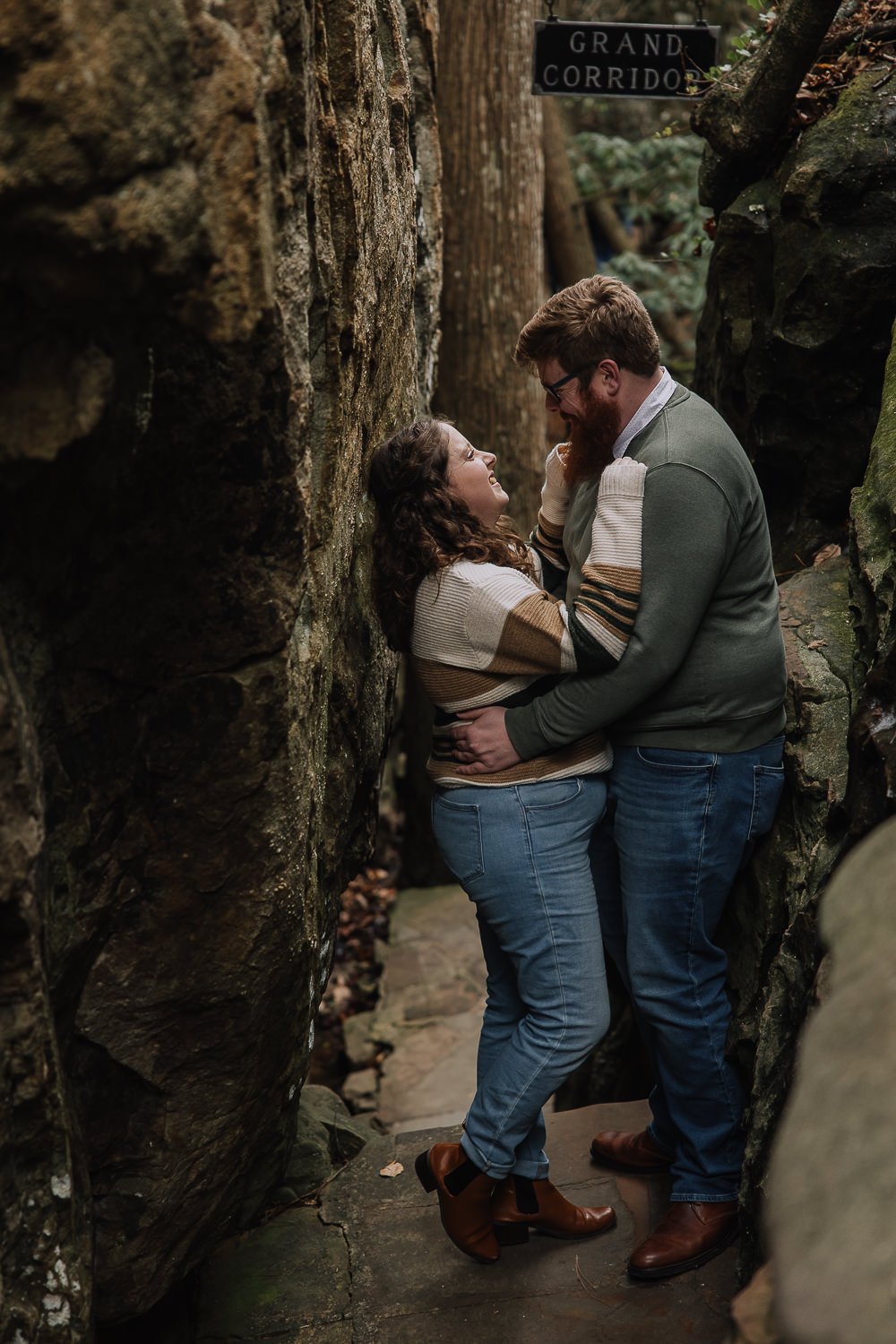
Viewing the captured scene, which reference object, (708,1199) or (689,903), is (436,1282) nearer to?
(708,1199)

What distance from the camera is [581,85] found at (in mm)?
5164

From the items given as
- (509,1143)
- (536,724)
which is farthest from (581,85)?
(509,1143)

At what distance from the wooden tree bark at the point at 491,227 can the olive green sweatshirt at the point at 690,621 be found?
13.3 feet

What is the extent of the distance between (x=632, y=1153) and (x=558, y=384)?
97.3 inches

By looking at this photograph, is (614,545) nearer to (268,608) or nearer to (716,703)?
(716,703)

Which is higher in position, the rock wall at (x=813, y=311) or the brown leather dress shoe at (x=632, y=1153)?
the rock wall at (x=813, y=311)

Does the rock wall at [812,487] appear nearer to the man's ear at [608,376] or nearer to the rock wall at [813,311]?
the rock wall at [813,311]

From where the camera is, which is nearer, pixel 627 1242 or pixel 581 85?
pixel 627 1242

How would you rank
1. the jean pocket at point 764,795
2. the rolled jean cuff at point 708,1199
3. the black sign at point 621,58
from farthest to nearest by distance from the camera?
the black sign at point 621,58 → the rolled jean cuff at point 708,1199 → the jean pocket at point 764,795

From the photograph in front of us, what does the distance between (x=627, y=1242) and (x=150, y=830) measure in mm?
2052

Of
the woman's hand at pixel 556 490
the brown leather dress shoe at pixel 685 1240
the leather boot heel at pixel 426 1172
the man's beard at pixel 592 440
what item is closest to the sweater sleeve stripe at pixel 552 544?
the woman's hand at pixel 556 490

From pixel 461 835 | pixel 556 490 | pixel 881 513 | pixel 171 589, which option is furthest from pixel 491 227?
pixel 171 589

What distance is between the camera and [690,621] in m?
3.19

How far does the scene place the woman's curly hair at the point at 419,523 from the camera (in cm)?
327
